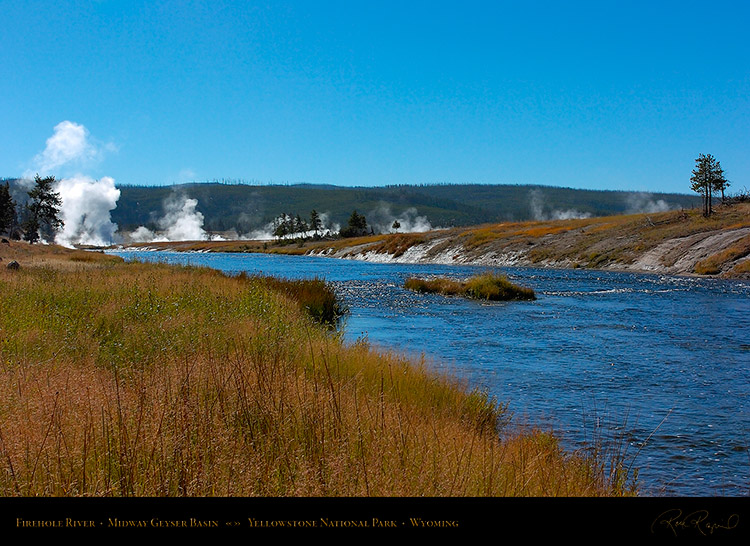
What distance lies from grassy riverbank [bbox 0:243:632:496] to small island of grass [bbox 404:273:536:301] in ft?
68.9

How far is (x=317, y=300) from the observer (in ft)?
69.5

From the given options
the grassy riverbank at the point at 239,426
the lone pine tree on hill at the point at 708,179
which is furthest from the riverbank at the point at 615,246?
the grassy riverbank at the point at 239,426

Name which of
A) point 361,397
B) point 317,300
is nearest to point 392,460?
point 361,397

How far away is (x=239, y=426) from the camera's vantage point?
5.46 metres

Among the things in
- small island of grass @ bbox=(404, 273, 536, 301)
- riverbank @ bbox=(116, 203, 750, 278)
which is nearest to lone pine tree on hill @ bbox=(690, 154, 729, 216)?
riverbank @ bbox=(116, 203, 750, 278)

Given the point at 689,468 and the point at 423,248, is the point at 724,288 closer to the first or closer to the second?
the point at 689,468

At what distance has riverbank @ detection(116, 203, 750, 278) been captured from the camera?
46.5 metres

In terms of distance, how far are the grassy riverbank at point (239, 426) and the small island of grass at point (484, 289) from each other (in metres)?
21.0

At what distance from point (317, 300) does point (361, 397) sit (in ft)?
45.9

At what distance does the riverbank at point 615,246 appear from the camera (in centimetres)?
4647
